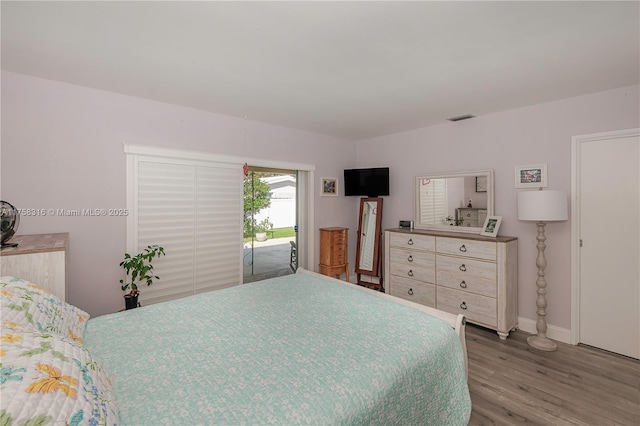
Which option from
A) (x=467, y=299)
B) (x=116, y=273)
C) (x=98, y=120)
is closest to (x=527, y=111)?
(x=467, y=299)

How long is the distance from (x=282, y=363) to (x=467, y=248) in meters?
2.73

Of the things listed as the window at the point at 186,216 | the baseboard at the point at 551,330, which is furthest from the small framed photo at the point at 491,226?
the window at the point at 186,216

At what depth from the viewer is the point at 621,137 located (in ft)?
8.98

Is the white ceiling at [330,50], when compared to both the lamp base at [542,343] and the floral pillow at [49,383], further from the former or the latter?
the lamp base at [542,343]

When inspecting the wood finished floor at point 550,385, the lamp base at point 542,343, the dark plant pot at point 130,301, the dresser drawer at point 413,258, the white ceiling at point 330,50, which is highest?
the white ceiling at point 330,50

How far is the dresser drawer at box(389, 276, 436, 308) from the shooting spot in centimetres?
363

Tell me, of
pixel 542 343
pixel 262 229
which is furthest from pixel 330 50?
pixel 542 343

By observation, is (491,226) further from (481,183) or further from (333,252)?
(333,252)

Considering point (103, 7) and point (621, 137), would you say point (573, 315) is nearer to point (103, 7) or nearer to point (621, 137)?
point (621, 137)

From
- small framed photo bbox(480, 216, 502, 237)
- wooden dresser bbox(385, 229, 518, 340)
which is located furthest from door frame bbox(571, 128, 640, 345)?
small framed photo bbox(480, 216, 502, 237)

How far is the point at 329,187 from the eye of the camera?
4691mm

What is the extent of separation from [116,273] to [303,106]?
249 centimetres

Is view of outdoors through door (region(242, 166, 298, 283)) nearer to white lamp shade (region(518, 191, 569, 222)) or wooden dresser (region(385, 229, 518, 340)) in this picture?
wooden dresser (region(385, 229, 518, 340))

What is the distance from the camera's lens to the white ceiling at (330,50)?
162 centimetres
